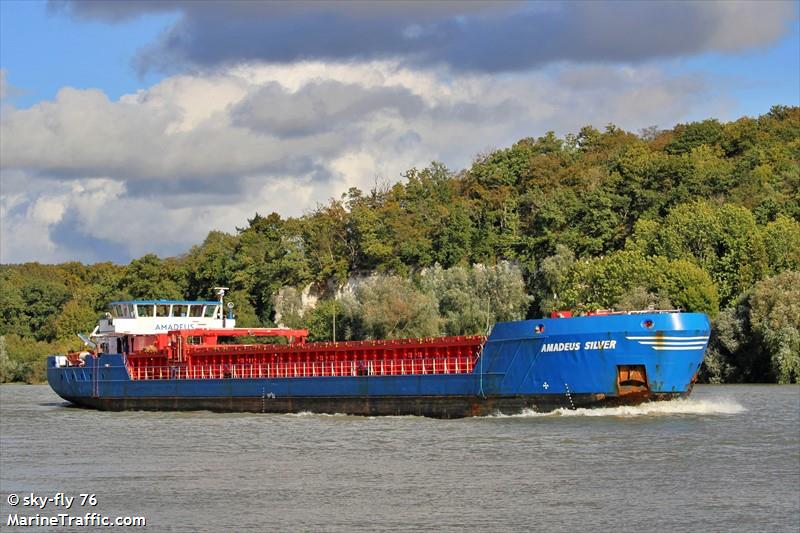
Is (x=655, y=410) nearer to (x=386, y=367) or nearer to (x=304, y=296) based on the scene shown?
(x=386, y=367)

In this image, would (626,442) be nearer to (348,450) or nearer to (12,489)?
(348,450)

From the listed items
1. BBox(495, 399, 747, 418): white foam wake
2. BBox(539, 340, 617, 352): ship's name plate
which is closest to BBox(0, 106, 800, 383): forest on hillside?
BBox(495, 399, 747, 418): white foam wake

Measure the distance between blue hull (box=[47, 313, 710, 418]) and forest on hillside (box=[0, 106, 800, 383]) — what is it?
2474cm

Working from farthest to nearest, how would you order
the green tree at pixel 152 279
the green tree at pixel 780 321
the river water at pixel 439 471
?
the green tree at pixel 152 279, the green tree at pixel 780 321, the river water at pixel 439 471

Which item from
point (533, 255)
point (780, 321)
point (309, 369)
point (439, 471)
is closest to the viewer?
point (439, 471)

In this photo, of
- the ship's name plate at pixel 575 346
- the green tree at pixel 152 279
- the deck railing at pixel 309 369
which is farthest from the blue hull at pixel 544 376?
the green tree at pixel 152 279

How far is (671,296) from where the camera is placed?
71.8 metres

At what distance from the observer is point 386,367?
164ft

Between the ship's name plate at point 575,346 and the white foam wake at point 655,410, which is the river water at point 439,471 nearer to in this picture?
the white foam wake at point 655,410

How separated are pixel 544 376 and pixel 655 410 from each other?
4.21 metres

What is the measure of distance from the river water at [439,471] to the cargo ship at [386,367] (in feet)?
3.75

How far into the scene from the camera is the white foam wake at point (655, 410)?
41406mm

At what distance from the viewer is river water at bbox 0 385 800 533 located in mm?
24891

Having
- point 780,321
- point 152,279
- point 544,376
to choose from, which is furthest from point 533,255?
point 544,376
